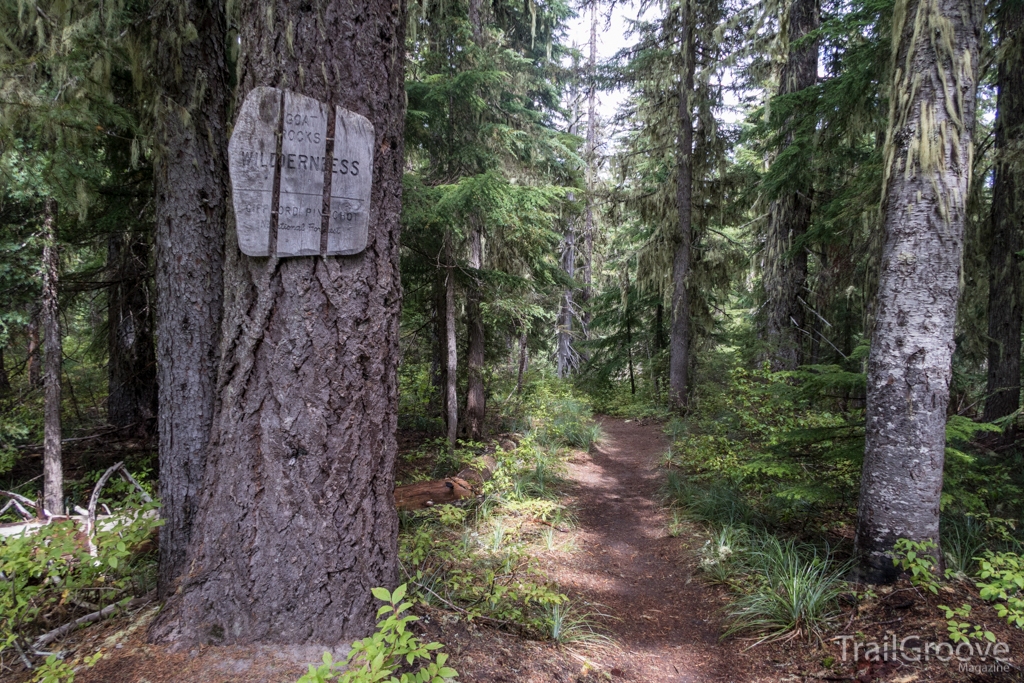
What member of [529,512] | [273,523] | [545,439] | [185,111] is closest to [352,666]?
[273,523]

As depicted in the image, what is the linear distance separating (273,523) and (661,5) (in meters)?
13.4

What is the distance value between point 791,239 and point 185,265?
1020 cm

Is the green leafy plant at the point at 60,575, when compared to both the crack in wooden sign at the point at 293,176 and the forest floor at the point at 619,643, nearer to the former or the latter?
the forest floor at the point at 619,643

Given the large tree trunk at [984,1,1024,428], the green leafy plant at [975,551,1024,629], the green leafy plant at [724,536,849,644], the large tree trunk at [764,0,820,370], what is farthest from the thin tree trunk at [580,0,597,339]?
the green leafy plant at [975,551,1024,629]

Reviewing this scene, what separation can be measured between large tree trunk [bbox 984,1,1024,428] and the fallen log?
749 cm

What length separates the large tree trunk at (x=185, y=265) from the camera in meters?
3.04

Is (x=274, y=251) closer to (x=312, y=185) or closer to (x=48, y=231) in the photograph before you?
(x=312, y=185)

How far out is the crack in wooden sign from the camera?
7.51 feet

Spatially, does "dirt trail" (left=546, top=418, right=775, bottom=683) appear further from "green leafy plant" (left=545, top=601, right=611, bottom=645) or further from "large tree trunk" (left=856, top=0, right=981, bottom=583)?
"large tree trunk" (left=856, top=0, right=981, bottom=583)

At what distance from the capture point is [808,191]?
382 inches

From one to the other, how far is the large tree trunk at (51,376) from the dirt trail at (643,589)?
505 centimetres

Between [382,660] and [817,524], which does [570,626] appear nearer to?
[382,660]

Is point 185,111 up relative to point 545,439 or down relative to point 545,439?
up

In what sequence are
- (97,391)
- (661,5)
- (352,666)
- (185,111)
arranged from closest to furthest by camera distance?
(352,666) → (185,111) → (97,391) → (661,5)
